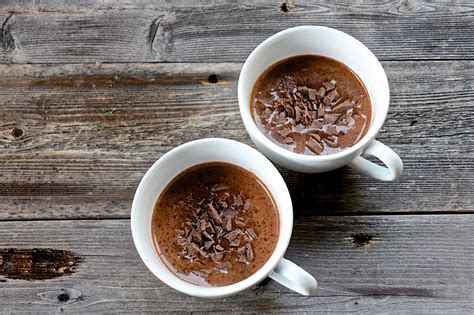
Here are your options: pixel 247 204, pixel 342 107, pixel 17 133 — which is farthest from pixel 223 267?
pixel 17 133

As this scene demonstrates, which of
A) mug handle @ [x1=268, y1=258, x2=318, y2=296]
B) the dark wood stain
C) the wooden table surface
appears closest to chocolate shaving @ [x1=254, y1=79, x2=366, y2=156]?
the wooden table surface

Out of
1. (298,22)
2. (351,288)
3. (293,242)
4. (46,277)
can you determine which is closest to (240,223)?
(293,242)

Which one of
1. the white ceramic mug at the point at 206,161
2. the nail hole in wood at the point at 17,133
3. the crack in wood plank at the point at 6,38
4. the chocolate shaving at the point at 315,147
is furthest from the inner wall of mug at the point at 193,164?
the crack in wood plank at the point at 6,38

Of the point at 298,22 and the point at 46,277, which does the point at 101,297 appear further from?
the point at 298,22

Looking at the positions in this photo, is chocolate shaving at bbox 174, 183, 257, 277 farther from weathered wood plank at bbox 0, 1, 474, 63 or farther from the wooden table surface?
weathered wood plank at bbox 0, 1, 474, 63

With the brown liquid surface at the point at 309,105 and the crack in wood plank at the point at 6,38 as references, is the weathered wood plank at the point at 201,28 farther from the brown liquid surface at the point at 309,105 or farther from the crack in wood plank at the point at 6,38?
the brown liquid surface at the point at 309,105

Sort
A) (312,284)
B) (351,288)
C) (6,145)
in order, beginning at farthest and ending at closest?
(6,145)
(351,288)
(312,284)

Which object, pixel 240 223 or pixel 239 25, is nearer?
pixel 240 223
